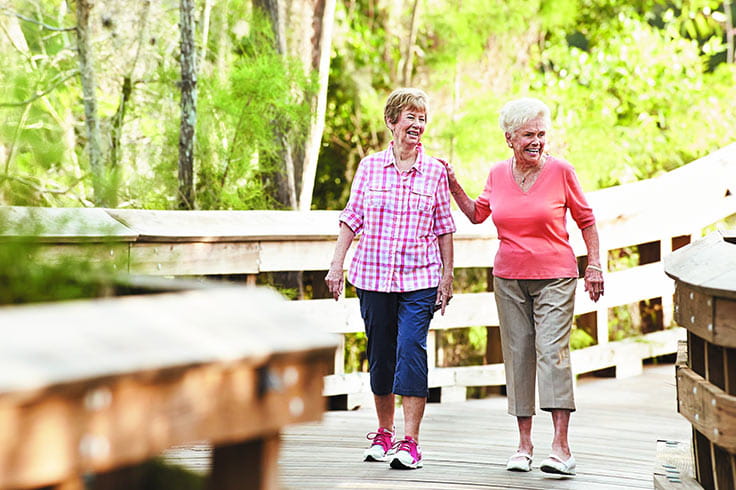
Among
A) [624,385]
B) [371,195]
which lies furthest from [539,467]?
→ [624,385]

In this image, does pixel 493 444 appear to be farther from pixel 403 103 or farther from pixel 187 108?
pixel 187 108

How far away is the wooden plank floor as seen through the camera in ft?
11.4

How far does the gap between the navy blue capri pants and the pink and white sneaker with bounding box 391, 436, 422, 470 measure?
0.56ft

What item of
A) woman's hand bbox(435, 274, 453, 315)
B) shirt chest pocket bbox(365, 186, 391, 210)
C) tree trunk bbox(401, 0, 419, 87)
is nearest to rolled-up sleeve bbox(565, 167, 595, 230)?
woman's hand bbox(435, 274, 453, 315)

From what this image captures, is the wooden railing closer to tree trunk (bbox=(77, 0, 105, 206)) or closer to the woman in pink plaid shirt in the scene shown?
the woman in pink plaid shirt

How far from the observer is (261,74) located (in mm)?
5691

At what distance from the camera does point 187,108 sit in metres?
5.41

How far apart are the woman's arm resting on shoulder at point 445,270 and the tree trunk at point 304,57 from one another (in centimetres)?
256

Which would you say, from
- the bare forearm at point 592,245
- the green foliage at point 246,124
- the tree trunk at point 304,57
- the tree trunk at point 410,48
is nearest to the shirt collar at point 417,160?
the bare forearm at point 592,245

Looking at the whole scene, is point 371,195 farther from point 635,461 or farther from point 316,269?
point 635,461

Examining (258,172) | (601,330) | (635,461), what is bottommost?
(635,461)

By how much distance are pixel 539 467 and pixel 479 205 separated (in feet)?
3.15

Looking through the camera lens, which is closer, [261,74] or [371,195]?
[371,195]

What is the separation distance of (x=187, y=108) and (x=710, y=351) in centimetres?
339
